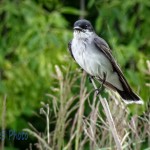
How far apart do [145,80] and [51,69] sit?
3.34 ft

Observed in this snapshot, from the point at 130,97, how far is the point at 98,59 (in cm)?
30

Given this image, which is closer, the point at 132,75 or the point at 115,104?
the point at 115,104

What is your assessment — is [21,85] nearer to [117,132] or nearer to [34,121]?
[34,121]

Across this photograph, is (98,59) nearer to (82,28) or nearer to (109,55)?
(109,55)

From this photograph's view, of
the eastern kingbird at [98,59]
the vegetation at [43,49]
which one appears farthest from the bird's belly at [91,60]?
the vegetation at [43,49]

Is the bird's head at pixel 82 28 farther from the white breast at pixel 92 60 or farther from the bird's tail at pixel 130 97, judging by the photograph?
the bird's tail at pixel 130 97

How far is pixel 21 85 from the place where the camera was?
8680 mm

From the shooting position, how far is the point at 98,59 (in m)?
4.64

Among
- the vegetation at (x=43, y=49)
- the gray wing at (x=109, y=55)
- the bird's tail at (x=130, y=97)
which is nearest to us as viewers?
the bird's tail at (x=130, y=97)

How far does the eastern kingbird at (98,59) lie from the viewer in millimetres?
4539

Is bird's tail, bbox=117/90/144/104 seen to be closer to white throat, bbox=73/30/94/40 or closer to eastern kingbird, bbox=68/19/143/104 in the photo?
eastern kingbird, bbox=68/19/143/104

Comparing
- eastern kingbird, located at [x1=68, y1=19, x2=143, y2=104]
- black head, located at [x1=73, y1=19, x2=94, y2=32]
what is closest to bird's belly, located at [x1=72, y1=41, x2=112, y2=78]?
eastern kingbird, located at [x1=68, y1=19, x2=143, y2=104]

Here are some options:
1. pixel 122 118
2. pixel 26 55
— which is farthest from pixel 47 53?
pixel 122 118

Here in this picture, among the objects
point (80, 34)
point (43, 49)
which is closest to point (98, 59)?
point (80, 34)
